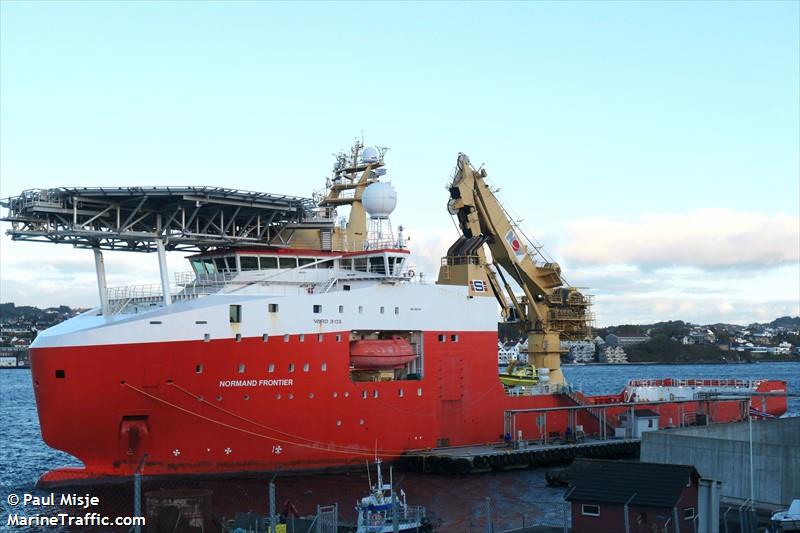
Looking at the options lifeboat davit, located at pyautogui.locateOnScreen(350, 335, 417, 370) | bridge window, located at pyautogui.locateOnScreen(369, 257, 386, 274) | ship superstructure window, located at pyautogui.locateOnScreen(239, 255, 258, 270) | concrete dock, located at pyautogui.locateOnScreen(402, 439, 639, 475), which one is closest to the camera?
lifeboat davit, located at pyautogui.locateOnScreen(350, 335, 417, 370)

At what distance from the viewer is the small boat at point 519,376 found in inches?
1606

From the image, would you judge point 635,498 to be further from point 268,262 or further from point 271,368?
point 268,262

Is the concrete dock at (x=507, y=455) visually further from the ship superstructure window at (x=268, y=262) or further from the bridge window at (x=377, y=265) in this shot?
the ship superstructure window at (x=268, y=262)

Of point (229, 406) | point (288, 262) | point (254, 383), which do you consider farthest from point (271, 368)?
point (288, 262)

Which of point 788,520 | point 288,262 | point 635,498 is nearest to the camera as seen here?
point 635,498

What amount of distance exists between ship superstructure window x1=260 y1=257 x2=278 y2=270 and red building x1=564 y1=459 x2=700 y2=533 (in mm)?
15588

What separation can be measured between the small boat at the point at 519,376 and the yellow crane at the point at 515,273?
682mm

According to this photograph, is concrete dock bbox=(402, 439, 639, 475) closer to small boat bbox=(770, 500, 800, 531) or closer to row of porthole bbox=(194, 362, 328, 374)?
row of porthole bbox=(194, 362, 328, 374)

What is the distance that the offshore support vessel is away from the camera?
27812mm

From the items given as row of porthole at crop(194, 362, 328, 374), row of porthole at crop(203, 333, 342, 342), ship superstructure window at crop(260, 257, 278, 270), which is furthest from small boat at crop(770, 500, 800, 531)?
ship superstructure window at crop(260, 257, 278, 270)

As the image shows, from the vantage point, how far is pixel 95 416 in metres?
27.5

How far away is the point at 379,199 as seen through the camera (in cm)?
3494

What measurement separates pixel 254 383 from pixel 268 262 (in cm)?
493

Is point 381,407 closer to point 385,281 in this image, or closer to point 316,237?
point 385,281
